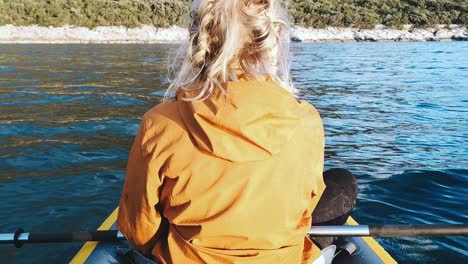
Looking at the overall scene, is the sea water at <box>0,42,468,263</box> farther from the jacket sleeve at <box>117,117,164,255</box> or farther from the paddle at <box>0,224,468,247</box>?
the jacket sleeve at <box>117,117,164,255</box>

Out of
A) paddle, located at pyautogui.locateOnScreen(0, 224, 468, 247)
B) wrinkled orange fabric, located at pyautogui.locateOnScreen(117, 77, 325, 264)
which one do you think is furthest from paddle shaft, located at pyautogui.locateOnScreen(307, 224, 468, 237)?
wrinkled orange fabric, located at pyautogui.locateOnScreen(117, 77, 325, 264)

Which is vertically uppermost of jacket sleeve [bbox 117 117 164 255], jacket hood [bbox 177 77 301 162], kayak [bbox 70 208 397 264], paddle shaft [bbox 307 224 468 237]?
jacket hood [bbox 177 77 301 162]

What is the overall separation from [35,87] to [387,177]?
10513 mm

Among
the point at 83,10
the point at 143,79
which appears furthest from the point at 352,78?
the point at 83,10

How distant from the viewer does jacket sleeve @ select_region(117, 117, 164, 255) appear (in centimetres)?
168

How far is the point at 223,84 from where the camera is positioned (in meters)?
1.62

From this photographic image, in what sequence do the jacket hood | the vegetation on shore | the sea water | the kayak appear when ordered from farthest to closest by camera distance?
1. the vegetation on shore
2. the sea water
3. the kayak
4. the jacket hood

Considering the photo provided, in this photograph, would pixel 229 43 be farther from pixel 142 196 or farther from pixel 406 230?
pixel 406 230

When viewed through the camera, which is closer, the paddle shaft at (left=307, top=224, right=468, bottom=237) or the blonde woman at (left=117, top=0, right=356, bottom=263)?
the blonde woman at (left=117, top=0, right=356, bottom=263)

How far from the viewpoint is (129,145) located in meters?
6.91

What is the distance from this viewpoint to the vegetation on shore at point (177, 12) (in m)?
52.9

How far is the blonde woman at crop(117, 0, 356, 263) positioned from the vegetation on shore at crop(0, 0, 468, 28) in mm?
40257

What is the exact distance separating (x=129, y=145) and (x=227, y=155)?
561 cm

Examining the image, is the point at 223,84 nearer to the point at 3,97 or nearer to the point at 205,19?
the point at 205,19
